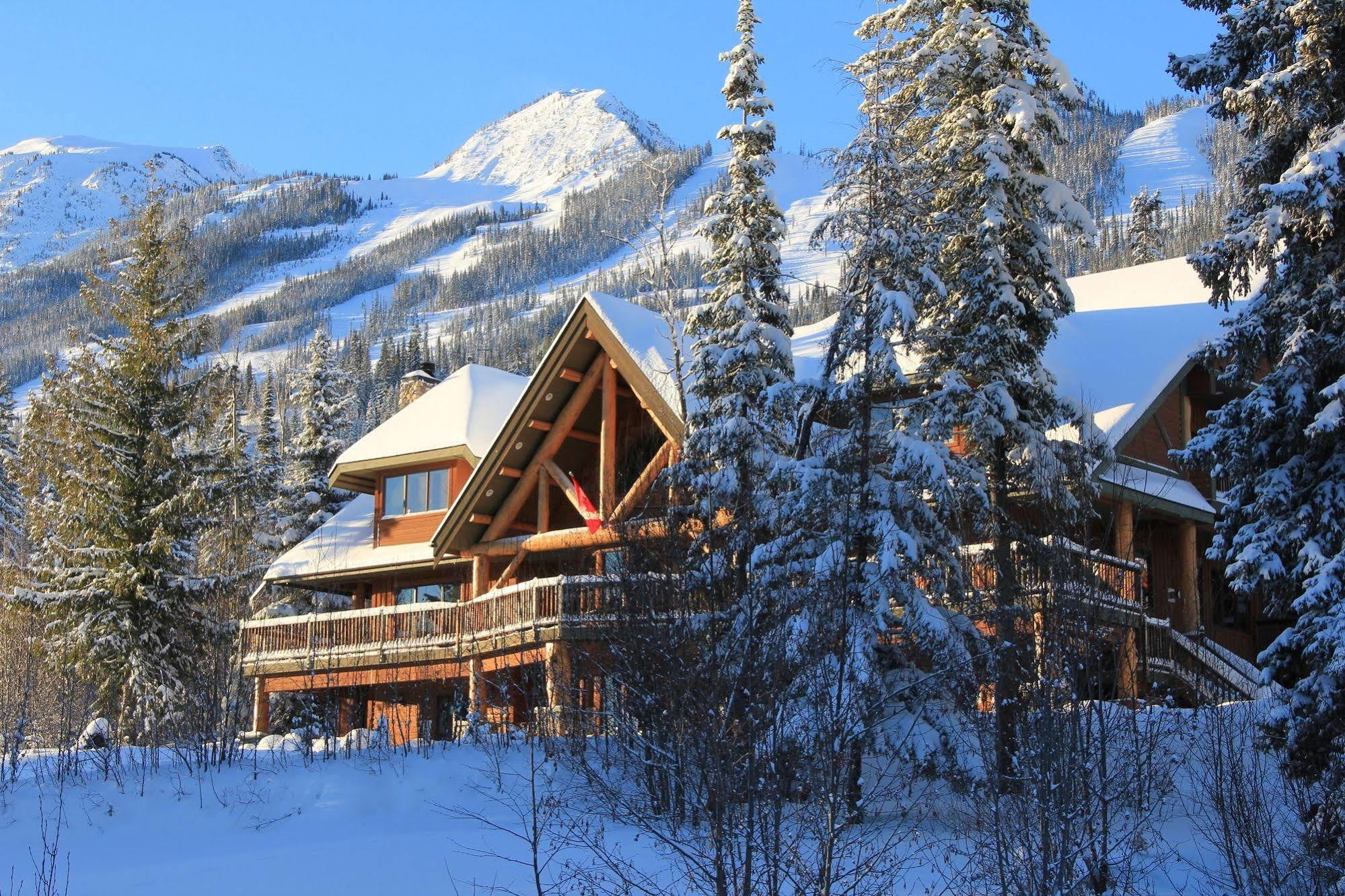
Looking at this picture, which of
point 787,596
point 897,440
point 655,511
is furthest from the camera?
point 655,511

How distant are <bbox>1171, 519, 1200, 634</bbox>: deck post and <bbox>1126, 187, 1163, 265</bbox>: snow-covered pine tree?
31218 mm

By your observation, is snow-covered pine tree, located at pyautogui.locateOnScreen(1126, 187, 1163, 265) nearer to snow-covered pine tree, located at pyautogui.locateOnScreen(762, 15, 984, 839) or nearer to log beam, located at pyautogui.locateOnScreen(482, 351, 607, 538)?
log beam, located at pyautogui.locateOnScreen(482, 351, 607, 538)

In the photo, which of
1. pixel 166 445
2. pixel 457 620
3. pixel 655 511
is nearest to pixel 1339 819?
pixel 655 511

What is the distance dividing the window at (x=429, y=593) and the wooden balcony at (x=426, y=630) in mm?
3536

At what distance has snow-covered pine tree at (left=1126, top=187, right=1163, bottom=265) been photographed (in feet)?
179

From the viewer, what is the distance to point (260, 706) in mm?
30328

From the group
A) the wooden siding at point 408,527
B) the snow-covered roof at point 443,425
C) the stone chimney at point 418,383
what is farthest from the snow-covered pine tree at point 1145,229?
the wooden siding at point 408,527

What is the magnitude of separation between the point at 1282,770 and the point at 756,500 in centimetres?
707

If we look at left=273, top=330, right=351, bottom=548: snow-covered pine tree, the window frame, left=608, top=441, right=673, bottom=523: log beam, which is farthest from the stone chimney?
left=608, top=441, right=673, bottom=523: log beam

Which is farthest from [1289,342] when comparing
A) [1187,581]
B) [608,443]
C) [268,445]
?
[268,445]

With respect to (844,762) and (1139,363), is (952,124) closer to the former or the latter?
(1139,363)

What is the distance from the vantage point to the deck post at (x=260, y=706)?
2981 cm

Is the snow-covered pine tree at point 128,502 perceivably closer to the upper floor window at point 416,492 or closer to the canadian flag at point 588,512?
the upper floor window at point 416,492

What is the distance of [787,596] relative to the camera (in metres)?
14.5
